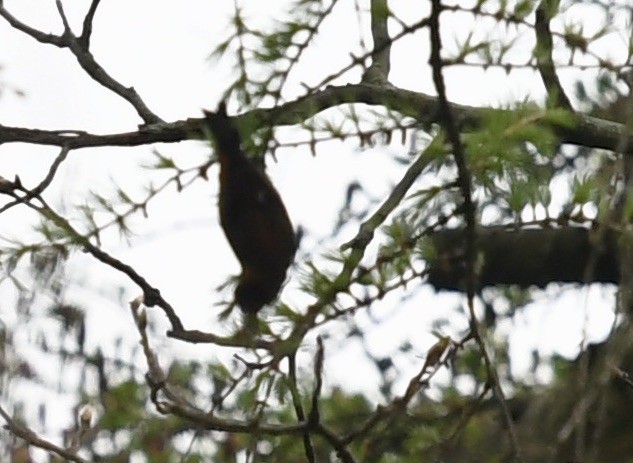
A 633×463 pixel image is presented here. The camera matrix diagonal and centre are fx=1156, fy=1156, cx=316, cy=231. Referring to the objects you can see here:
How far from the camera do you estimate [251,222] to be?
71cm

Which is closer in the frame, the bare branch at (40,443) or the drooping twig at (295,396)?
the drooping twig at (295,396)

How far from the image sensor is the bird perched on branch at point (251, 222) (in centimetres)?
72

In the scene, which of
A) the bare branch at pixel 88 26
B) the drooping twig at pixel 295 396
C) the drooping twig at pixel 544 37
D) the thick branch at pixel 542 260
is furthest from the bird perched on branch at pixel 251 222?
the thick branch at pixel 542 260

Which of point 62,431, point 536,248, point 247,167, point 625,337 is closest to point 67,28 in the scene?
point 247,167

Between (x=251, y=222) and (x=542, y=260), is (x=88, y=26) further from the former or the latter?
(x=542, y=260)

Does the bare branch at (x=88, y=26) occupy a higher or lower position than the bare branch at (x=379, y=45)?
higher

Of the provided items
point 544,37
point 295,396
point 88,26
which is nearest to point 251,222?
point 295,396

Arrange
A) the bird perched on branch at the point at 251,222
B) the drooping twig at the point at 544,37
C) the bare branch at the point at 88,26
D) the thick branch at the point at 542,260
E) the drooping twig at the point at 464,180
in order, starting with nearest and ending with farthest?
the drooping twig at the point at 464,180 → the bird perched on branch at the point at 251,222 → the drooping twig at the point at 544,37 → the bare branch at the point at 88,26 → the thick branch at the point at 542,260

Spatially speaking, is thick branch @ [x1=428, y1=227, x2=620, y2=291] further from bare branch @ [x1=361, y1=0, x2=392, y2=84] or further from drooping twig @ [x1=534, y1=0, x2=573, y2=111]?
drooping twig @ [x1=534, y1=0, x2=573, y2=111]

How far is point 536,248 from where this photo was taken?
4.85 ft

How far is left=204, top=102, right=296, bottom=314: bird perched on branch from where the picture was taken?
717 mm

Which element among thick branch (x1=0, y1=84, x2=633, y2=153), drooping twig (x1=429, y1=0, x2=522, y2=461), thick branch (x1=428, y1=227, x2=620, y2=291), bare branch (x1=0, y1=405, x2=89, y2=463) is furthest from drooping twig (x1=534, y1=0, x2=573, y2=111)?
bare branch (x1=0, y1=405, x2=89, y2=463)

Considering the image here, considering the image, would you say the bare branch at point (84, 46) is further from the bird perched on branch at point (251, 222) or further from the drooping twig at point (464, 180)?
the drooping twig at point (464, 180)

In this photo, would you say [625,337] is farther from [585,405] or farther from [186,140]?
[186,140]
